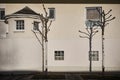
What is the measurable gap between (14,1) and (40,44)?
224 inches

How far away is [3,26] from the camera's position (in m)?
33.9

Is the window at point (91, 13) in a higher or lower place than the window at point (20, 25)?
higher

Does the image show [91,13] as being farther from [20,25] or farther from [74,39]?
[20,25]

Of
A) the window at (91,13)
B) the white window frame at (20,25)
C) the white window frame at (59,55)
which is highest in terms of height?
the window at (91,13)

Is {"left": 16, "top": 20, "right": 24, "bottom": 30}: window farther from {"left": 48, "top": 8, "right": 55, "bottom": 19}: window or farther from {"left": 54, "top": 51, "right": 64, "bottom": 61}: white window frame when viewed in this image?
{"left": 54, "top": 51, "right": 64, "bottom": 61}: white window frame

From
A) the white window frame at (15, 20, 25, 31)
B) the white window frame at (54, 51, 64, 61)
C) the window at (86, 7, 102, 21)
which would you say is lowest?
the white window frame at (54, 51, 64, 61)

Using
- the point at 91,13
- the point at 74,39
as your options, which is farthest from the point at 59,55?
the point at 91,13

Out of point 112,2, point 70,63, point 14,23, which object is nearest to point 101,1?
point 112,2

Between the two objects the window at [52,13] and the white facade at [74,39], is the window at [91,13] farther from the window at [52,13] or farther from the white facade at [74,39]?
the window at [52,13]

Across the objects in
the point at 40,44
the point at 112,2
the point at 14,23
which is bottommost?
the point at 40,44

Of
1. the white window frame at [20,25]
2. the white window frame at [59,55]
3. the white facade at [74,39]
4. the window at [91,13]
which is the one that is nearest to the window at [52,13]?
the white facade at [74,39]

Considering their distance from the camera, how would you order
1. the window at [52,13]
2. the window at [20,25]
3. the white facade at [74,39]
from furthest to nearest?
the window at [52,13], the white facade at [74,39], the window at [20,25]

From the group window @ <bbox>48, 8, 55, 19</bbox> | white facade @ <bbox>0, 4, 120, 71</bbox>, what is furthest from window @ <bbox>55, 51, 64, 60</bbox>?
window @ <bbox>48, 8, 55, 19</bbox>

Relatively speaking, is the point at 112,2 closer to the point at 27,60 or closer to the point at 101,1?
the point at 101,1
